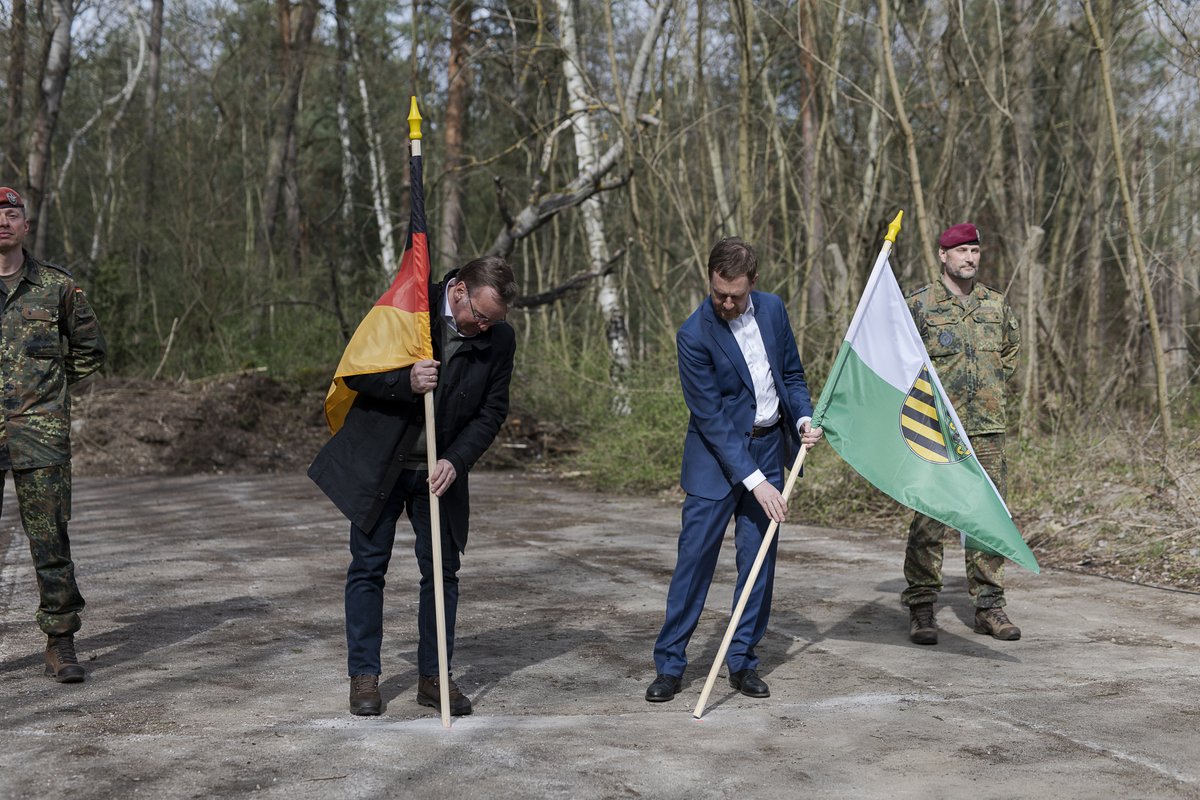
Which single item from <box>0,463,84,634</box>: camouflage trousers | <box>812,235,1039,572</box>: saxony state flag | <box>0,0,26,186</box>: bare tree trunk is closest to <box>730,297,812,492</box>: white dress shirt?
<box>812,235,1039,572</box>: saxony state flag

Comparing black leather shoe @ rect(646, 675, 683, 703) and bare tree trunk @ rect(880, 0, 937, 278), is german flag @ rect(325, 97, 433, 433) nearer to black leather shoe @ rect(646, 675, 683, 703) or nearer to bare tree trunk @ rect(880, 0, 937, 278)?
black leather shoe @ rect(646, 675, 683, 703)

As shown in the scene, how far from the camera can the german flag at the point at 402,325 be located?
5.34 metres

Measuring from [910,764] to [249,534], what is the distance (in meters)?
7.80

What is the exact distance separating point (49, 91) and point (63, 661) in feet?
50.2

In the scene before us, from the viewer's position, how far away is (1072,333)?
13750mm

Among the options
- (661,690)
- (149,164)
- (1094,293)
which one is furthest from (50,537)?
(149,164)

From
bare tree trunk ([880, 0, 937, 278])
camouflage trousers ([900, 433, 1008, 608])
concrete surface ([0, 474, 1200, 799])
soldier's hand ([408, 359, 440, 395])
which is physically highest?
bare tree trunk ([880, 0, 937, 278])

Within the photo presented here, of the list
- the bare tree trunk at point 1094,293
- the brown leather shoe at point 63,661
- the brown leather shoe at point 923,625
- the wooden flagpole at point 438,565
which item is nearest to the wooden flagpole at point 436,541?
the wooden flagpole at point 438,565

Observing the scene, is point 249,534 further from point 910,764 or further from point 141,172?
point 141,172

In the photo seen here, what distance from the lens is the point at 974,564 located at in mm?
7148

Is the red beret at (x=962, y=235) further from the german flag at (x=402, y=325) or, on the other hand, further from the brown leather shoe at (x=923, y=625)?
the german flag at (x=402, y=325)

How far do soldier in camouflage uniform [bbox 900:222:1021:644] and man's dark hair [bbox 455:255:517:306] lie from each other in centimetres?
277

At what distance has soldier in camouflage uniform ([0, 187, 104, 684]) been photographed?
6020mm

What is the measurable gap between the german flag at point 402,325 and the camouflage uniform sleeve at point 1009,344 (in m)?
3.31
